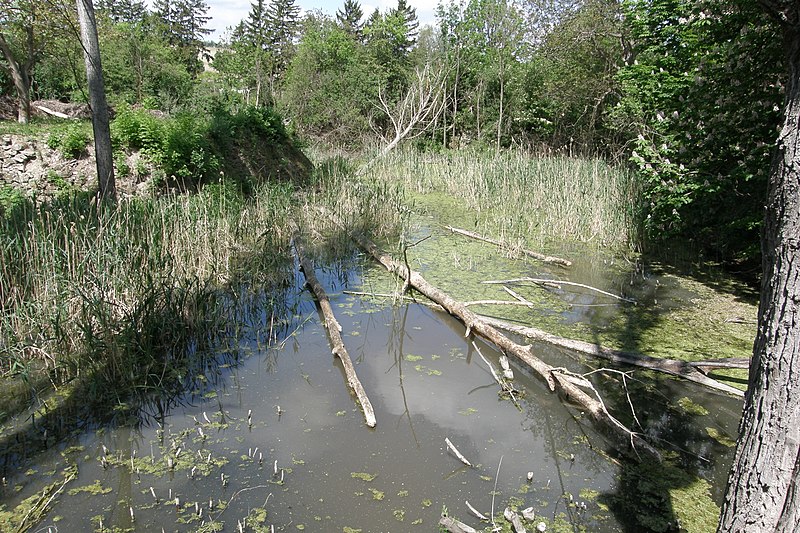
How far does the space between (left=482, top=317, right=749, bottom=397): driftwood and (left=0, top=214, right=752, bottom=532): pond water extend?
9 centimetres

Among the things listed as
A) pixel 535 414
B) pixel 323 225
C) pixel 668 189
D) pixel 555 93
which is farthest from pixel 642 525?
pixel 555 93

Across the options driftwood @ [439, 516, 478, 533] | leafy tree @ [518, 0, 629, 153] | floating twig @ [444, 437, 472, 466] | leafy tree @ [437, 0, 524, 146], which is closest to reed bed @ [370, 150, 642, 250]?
leafy tree @ [518, 0, 629, 153]

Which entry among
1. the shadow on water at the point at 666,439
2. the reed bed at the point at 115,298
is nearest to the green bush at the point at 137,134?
the reed bed at the point at 115,298

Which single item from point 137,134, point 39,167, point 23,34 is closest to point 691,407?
point 137,134

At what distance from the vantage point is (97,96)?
5.85 metres

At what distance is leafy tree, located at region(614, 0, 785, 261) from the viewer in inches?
204

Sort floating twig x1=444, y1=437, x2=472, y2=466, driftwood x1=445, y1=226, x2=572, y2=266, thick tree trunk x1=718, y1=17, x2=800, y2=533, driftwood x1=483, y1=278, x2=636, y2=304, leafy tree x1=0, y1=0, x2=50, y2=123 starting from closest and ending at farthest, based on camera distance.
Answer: thick tree trunk x1=718, y1=17, x2=800, y2=533 → floating twig x1=444, y1=437, x2=472, y2=466 → driftwood x1=483, y1=278, x2=636, y2=304 → driftwood x1=445, y1=226, x2=572, y2=266 → leafy tree x1=0, y1=0, x2=50, y2=123

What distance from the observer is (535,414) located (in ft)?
11.3

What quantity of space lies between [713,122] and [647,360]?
3171mm

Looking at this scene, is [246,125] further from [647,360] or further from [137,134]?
[647,360]

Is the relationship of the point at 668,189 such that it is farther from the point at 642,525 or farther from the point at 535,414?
the point at 642,525

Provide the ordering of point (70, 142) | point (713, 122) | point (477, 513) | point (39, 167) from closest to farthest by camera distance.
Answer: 1. point (477, 513)
2. point (713, 122)
3. point (39, 167)
4. point (70, 142)

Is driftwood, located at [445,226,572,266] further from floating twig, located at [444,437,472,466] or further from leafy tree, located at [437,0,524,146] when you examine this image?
leafy tree, located at [437,0,524,146]

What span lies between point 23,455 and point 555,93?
15.0 meters
